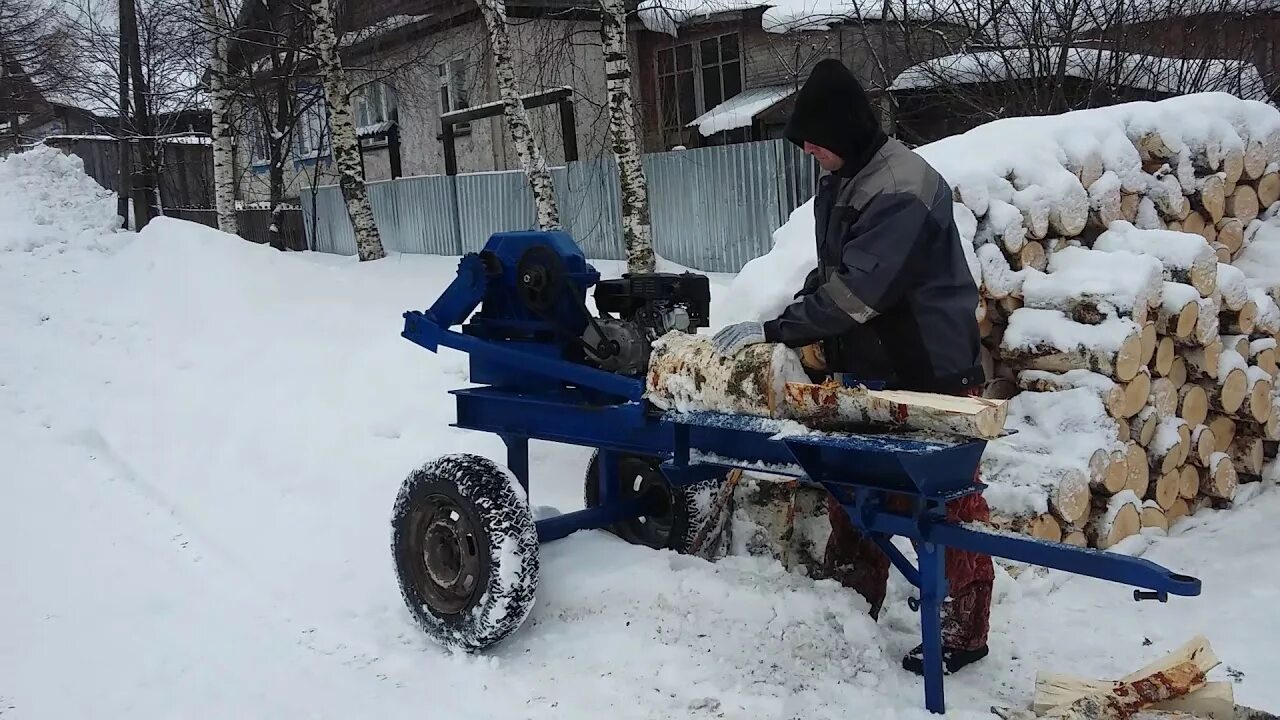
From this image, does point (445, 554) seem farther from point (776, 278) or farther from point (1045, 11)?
point (1045, 11)

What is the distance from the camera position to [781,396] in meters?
3.40

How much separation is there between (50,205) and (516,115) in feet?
19.3

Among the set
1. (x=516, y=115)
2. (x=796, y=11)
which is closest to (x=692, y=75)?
(x=796, y=11)

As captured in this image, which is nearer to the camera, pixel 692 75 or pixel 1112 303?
pixel 1112 303

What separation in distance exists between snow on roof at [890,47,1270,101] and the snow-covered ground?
6716mm

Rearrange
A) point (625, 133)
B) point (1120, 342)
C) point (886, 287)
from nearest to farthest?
point (886, 287)
point (1120, 342)
point (625, 133)

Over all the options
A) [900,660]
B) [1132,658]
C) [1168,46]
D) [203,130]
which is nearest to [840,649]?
[900,660]

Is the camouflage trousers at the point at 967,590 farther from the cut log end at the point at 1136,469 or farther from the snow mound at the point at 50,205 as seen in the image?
the snow mound at the point at 50,205

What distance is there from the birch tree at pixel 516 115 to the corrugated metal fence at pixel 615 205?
2.72 m

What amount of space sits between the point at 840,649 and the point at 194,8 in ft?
61.1

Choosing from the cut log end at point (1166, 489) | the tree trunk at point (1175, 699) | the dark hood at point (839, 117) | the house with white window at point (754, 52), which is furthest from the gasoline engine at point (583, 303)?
the house with white window at point (754, 52)

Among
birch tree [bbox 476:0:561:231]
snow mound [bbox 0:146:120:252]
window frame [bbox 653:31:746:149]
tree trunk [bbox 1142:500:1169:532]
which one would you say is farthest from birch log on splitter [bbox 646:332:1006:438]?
window frame [bbox 653:31:746:149]

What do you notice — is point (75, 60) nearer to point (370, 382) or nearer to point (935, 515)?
point (370, 382)

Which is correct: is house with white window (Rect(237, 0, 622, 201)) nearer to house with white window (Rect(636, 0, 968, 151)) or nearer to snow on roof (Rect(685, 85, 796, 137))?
house with white window (Rect(636, 0, 968, 151))
